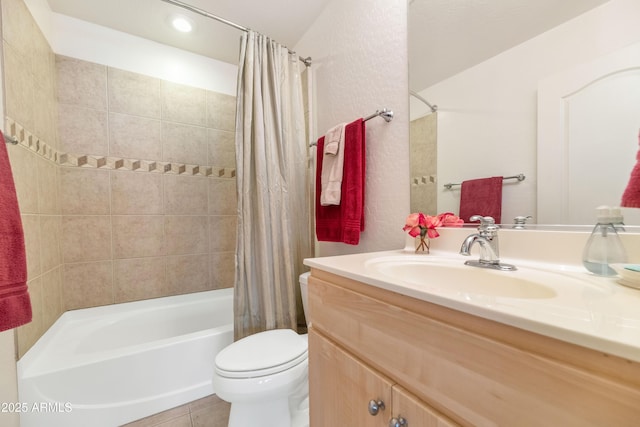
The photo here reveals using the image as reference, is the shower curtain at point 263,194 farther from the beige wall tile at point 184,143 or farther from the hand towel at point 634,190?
the hand towel at point 634,190

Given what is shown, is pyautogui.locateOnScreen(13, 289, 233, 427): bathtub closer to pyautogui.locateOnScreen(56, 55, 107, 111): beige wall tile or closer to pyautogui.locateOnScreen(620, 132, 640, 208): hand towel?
pyautogui.locateOnScreen(56, 55, 107, 111): beige wall tile

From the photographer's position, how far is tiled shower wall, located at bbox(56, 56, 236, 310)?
1.58m

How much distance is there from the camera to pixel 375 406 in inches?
19.5

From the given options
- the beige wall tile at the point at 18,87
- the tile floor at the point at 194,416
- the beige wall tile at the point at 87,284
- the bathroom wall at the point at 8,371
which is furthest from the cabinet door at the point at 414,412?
the beige wall tile at the point at 87,284

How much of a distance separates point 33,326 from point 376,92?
6.61 feet

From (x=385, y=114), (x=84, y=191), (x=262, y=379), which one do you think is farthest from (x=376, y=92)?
(x=84, y=191)

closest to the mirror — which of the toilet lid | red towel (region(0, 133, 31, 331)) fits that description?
the toilet lid

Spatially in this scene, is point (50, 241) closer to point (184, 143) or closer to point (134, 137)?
point (134, 137)

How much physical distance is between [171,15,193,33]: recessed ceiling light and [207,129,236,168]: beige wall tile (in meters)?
0.67

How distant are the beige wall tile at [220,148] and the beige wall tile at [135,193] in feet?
1.42

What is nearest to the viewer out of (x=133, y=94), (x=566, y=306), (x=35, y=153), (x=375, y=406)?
(x=566, y=306)

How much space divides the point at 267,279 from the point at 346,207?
0.60 meters

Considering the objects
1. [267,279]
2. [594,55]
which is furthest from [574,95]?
[267,279]

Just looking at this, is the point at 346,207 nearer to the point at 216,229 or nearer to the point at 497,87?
the point at 497,87
